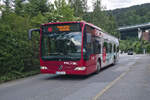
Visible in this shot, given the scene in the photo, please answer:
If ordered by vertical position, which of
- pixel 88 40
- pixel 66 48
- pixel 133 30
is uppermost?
pixel 133 30

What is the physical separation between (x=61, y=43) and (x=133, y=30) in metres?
121

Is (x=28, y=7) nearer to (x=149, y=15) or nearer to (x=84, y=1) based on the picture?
(x=84, y=1)

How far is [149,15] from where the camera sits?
133 meters

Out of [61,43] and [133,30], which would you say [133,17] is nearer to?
[133,30]

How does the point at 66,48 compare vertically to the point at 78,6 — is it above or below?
below

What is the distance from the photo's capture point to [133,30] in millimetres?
124312

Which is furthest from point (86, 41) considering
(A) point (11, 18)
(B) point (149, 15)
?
(B) point (149, 15)

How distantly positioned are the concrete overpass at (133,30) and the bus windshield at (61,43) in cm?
10794

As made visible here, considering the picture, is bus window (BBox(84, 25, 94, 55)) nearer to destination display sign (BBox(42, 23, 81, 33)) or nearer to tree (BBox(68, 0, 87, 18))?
destination display sign (BBox(42, 23, 81, 33))

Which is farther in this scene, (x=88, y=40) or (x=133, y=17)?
(x=133, y=17)

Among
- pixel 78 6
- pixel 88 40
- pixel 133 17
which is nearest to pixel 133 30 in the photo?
pixel 133 17

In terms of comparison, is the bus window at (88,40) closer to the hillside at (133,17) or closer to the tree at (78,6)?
the tree at (78,6)

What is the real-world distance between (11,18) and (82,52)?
5580mm

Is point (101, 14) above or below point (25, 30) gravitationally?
above
